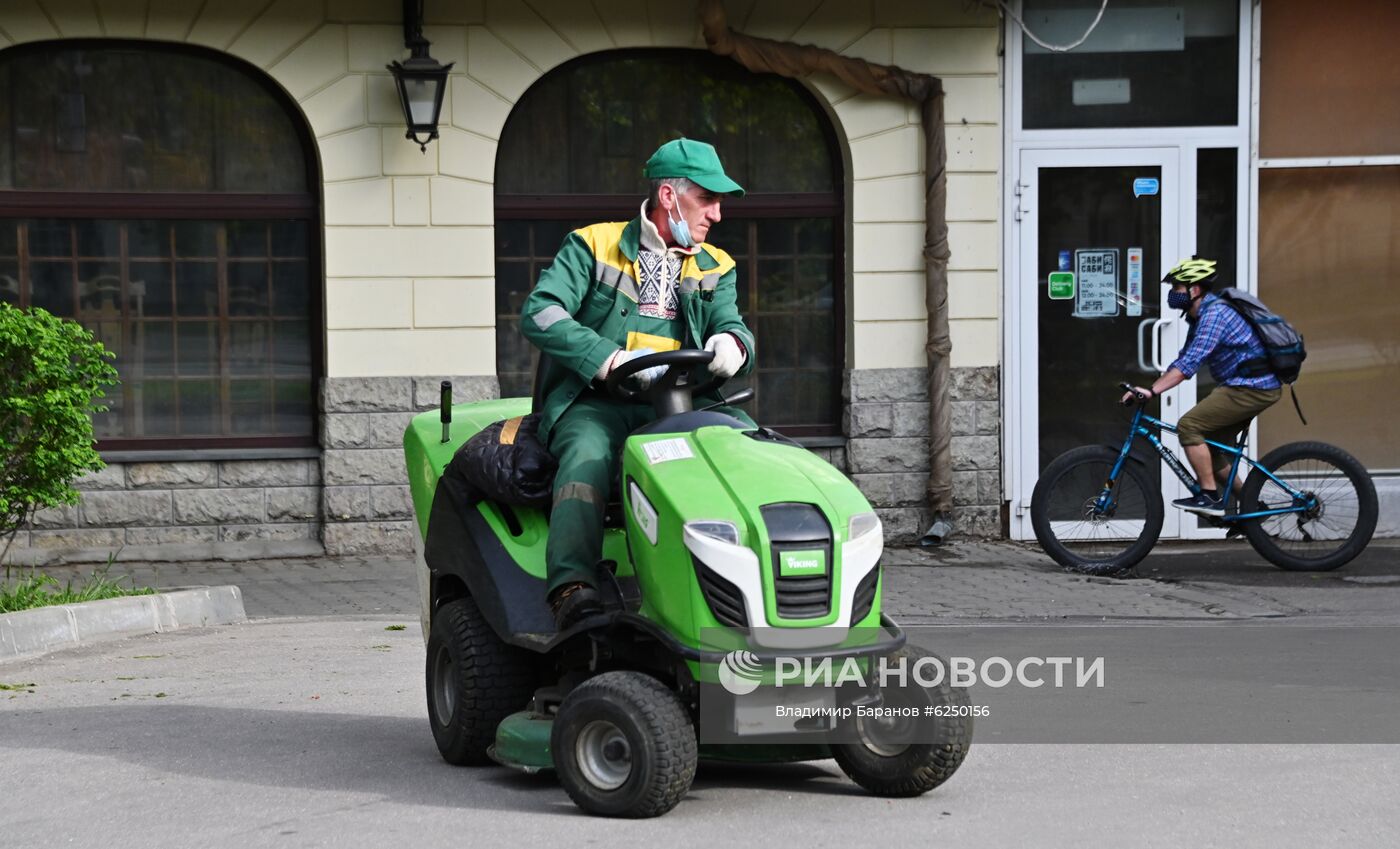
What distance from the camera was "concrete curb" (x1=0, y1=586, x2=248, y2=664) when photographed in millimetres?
8719

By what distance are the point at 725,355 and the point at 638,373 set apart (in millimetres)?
249

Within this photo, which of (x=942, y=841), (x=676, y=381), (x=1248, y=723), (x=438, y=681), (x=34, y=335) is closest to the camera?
(x=942, y=841)

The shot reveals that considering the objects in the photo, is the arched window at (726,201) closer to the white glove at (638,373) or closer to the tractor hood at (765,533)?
the white glove at (638,373)

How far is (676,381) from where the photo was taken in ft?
18.2

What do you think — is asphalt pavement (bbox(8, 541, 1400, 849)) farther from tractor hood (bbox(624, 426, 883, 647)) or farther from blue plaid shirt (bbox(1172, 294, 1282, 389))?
blue plaid shirt (bbox(1172, 294, 1282, 389))

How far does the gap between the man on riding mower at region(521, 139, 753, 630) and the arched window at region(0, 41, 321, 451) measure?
7173 millimetres

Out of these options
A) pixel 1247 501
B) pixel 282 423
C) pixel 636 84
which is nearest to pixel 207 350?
pixel 282 423

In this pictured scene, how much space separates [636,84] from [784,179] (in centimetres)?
114

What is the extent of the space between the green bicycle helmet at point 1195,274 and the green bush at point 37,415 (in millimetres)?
5852

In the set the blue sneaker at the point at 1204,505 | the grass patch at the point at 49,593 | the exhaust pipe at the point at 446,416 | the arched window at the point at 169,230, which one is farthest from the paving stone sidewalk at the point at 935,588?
the exhaust pipe at the point at 446,416

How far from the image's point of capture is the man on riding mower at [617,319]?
5461 mm

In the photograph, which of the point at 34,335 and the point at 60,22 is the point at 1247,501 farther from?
the point at 60,22

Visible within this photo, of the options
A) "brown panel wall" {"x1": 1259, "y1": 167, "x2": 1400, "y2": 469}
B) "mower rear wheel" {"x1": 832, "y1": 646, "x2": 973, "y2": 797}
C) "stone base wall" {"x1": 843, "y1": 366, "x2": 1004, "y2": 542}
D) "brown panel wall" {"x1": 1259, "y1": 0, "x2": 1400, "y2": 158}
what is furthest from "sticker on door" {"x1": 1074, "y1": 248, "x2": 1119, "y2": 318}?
"mower rear wheel" {"x1": 832, "y1": 646, "x2": 973, "y2": 797}

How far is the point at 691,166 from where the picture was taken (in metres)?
5.69
